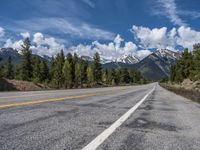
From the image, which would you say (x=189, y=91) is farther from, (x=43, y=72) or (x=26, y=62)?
(x=43, y=72)

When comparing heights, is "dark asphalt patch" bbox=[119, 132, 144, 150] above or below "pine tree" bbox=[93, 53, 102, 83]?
below

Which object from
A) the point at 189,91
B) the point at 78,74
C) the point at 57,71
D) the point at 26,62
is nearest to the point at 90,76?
the point at 78,74

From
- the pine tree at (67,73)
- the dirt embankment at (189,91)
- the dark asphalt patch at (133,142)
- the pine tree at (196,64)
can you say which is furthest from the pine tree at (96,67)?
the dark asphalt patch at (133,142)

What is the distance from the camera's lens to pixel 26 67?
95.2 m

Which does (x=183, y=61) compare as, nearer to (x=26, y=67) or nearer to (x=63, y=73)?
(x=63, y=73)

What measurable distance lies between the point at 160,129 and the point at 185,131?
0.58 metres

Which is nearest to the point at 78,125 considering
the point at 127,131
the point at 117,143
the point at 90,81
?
the point at 127,131

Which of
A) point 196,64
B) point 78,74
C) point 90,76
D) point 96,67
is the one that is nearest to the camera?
point 196,64

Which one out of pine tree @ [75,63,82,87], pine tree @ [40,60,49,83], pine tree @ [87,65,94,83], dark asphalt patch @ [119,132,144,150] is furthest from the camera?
pine tree @ [87,65,94,83]

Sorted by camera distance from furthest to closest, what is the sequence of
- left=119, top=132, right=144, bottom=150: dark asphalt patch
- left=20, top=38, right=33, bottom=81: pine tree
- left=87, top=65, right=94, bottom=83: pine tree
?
left=87, top=65, right=94, bottom=83: pine tree
left=20, top=38, right=33, bottom=81: pine tree
left=119, top=132, right=144, bottom=150: dark asphalt patch

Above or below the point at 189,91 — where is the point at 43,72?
above

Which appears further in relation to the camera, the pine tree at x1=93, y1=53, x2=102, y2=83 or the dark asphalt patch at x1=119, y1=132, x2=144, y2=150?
the pine tree at x1=93, y1=53, x2=102, y2=83

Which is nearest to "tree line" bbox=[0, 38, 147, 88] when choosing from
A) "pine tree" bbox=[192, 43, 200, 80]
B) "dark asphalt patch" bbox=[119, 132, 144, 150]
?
"pine tree" bbox=[192, 43, 200, 80]

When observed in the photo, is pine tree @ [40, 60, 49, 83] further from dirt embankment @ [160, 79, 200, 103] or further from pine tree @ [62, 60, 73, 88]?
dirt embankment @ [160, 79, 200, 103]
